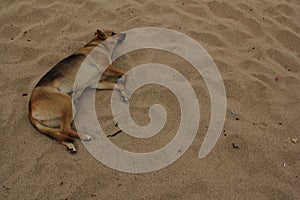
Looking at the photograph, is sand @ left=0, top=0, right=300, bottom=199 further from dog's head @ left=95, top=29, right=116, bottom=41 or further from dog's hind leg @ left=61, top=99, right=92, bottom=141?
dog's head @ left=95, top=29, right=116, bottom=41

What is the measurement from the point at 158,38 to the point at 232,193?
259cm

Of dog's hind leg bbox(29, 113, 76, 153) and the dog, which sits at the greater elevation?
the dog

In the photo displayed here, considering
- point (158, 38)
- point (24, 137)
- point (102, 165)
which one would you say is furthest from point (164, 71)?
point (24, 137)

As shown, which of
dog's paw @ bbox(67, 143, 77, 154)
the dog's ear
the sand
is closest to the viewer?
A: the sand

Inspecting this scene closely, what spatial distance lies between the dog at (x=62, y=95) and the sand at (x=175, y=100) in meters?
0.14


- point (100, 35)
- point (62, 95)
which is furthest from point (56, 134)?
point (100, 35)

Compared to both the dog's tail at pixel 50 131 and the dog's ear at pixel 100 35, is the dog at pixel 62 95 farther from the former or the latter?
the dog's ear at pixel 100 35

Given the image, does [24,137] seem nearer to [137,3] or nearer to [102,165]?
[102,165]

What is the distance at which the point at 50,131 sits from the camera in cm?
368

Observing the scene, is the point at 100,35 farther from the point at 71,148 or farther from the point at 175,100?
the point at 71,148

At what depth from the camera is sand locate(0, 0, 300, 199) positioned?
332 centimetres

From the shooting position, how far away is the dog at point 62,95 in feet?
12.1

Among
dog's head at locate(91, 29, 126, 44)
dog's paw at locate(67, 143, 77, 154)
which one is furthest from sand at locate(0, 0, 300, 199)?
dog's head at locate(91, 29, 126, 44)

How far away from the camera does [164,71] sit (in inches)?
176
